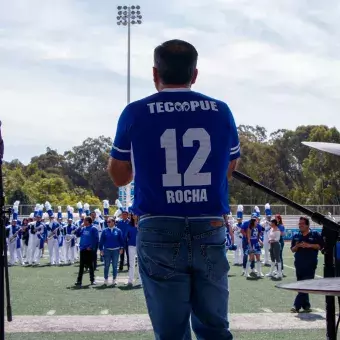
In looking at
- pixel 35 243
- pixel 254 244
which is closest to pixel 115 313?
pixel 254 244

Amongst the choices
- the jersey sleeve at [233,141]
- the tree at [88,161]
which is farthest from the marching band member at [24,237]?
the tree at [88,161]

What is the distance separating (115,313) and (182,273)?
8.86 metres

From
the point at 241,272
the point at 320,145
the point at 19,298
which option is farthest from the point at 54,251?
the point at 320,145

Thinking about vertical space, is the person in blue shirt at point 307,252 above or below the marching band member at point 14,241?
above

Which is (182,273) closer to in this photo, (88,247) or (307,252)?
(307,252)

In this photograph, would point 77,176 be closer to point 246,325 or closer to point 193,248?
point 246,325

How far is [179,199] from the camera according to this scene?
129 inches

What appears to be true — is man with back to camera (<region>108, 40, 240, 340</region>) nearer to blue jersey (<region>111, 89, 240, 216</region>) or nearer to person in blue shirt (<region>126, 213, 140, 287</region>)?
blue jersey (<region>111, 89, 240, 216</region>)

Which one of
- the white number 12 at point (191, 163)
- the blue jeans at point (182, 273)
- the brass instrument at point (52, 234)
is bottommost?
the brass instrument at point (52, 234)

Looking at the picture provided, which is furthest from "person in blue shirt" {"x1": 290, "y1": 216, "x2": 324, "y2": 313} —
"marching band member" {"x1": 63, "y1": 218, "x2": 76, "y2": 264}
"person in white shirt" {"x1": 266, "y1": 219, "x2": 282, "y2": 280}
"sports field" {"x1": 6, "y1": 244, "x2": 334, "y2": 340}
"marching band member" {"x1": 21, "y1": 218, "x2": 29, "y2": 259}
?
"marching band member" {"x1": 21, "y1": 218, "x2": 29, "y2": 259}

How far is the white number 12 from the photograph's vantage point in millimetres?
3270

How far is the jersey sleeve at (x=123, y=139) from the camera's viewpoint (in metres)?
3.35

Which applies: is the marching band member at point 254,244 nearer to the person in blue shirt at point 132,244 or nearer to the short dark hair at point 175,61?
the person in blue shirt at point 132,244

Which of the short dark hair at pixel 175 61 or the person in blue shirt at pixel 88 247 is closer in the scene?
the short dark hair at pixel 175 61
